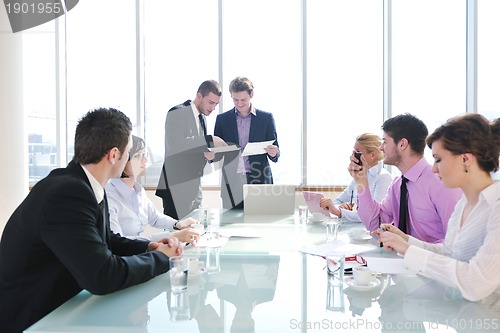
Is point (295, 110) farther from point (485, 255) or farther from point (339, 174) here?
point (485, 255)

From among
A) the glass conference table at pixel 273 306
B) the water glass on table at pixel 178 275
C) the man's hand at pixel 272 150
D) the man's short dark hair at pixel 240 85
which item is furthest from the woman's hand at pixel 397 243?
the man's short dark hair at pixel 240 85

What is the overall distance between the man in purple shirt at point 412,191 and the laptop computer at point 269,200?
2.47ft

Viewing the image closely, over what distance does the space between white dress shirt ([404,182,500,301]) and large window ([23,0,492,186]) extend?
12.6ft

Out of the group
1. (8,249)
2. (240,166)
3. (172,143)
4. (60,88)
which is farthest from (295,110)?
(8,249)

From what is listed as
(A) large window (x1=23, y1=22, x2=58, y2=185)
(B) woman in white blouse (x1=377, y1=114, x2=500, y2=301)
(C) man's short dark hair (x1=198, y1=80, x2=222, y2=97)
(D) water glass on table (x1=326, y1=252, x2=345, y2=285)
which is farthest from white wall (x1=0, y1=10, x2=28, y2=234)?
(B) woman in white blouse (x1=377, y1=114, x2=500, y2=301)

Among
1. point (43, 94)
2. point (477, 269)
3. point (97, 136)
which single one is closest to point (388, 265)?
point (477, 269)

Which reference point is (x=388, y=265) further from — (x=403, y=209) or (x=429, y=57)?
(x=429, y=57)

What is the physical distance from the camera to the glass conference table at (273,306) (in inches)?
47.8

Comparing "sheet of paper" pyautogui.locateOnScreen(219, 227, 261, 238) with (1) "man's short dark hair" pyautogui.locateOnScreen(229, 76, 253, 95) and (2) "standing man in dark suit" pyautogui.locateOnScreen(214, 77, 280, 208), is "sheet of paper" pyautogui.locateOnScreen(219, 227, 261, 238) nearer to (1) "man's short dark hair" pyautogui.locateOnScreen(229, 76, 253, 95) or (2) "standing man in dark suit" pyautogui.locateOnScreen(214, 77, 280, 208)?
(2) "standing man in dark suit" pyautogui.locateOnScreen(214, 77, 280, 208)

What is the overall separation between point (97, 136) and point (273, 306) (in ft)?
2.72

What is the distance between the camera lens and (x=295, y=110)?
18.2ft

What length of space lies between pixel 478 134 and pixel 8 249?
5.32 ft

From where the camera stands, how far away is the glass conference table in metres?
1.21

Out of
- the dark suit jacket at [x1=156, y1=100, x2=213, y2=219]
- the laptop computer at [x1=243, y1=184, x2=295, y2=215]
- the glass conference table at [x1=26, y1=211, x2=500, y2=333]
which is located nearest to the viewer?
the glass conference table at [x1=26, y1=211, x2=500, y2=333]
